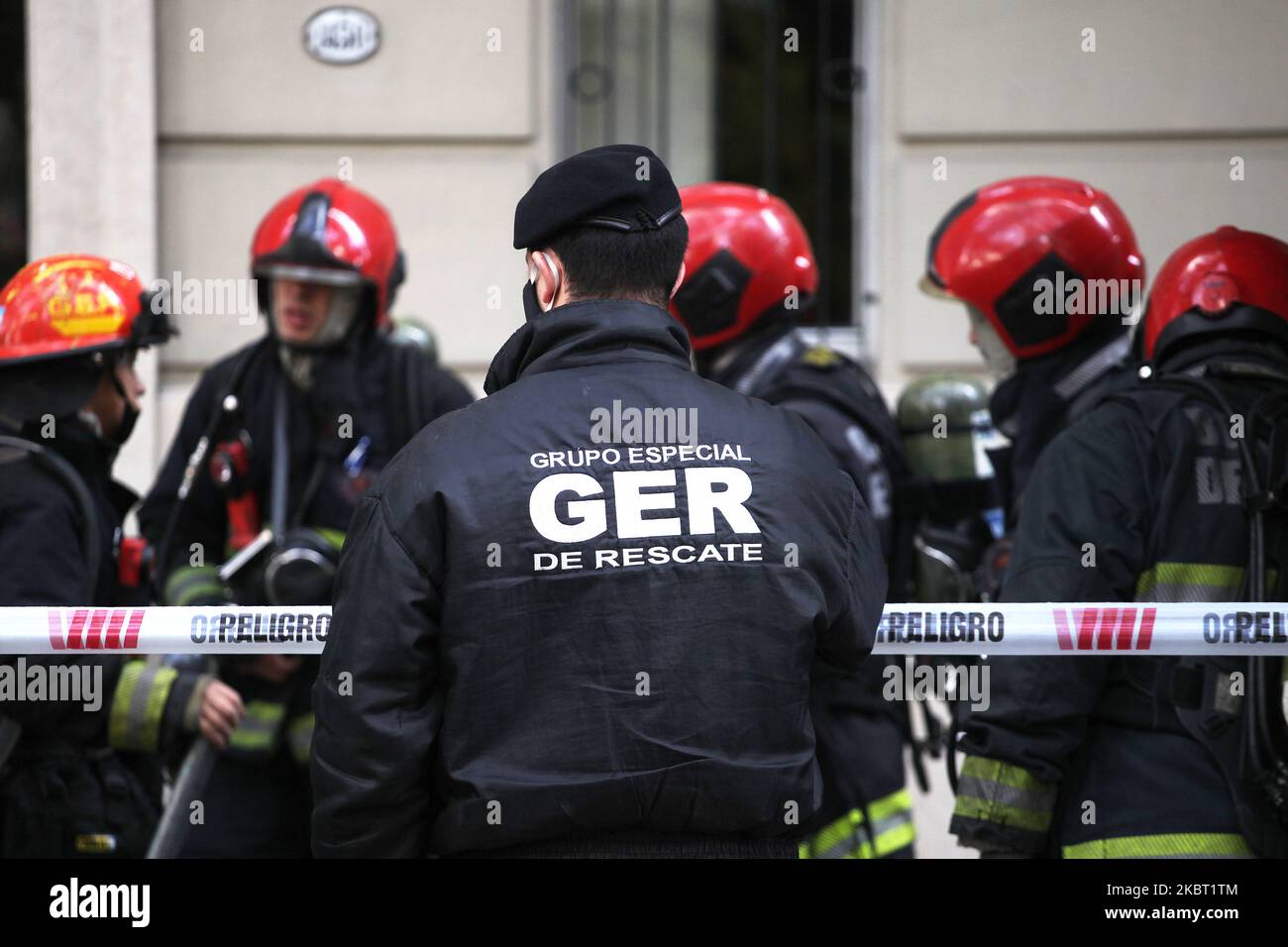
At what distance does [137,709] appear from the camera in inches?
137

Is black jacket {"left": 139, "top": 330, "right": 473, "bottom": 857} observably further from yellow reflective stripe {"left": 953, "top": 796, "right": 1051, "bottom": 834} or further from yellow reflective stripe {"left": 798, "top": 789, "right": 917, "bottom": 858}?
yellow reflective stripe {"left": 953, "top": 796, "right": 1051, "bottom": 834}

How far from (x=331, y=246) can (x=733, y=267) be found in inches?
40.9

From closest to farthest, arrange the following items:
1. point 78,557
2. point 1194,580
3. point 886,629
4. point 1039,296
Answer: point 886,629, point 1194,580, point 78,557, point 1039,296

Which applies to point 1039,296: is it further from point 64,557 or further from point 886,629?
point 64,557

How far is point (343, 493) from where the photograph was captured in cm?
404

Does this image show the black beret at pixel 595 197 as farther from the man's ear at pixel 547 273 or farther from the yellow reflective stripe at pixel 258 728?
the yellow reflective stripe at pixel 258 728

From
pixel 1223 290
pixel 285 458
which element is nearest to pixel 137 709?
pixel 285 458

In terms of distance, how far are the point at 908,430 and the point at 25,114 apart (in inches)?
154

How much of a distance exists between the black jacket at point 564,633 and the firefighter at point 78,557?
1259mm

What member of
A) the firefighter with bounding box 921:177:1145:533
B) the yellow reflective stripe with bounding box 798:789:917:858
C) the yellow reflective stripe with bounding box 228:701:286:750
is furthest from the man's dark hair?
the yellow reflective stripe with bounding box 228:701:286:750

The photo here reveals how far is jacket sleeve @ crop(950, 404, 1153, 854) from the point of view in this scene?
2.88 m

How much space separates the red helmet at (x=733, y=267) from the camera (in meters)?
4.00
